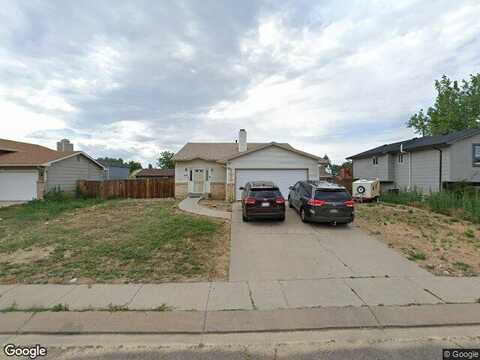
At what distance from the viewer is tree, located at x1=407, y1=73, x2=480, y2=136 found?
31062mm

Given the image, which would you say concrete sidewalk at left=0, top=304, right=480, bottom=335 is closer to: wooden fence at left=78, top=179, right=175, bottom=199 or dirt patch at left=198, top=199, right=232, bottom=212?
dirt patch at left=198, top=199, right=232, bottom=212

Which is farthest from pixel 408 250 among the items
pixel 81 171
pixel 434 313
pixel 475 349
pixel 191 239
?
pixel 81 171

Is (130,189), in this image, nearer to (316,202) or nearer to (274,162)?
(274,162)

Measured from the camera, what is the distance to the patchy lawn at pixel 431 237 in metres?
6.21

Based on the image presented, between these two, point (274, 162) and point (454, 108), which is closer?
point (274, 162)

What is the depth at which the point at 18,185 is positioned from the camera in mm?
18734

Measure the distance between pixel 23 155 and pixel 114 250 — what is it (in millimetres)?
19195

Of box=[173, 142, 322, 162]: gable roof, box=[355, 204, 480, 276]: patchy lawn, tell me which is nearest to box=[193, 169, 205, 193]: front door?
box=[173, 142, 322, 162]: gable roof

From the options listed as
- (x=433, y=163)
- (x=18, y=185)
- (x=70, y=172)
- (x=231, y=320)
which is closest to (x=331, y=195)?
(x=231, y=320)

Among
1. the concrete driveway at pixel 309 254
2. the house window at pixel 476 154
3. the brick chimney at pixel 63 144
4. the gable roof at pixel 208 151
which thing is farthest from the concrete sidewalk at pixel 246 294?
the brick chimney at pixel 63 144

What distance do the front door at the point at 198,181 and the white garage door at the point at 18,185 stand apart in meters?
11.1

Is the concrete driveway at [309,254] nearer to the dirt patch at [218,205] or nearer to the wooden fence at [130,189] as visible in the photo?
the dirt patch at [218,205]

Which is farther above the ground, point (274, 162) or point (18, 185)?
point (274, 162)

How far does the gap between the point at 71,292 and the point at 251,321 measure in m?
3.31
